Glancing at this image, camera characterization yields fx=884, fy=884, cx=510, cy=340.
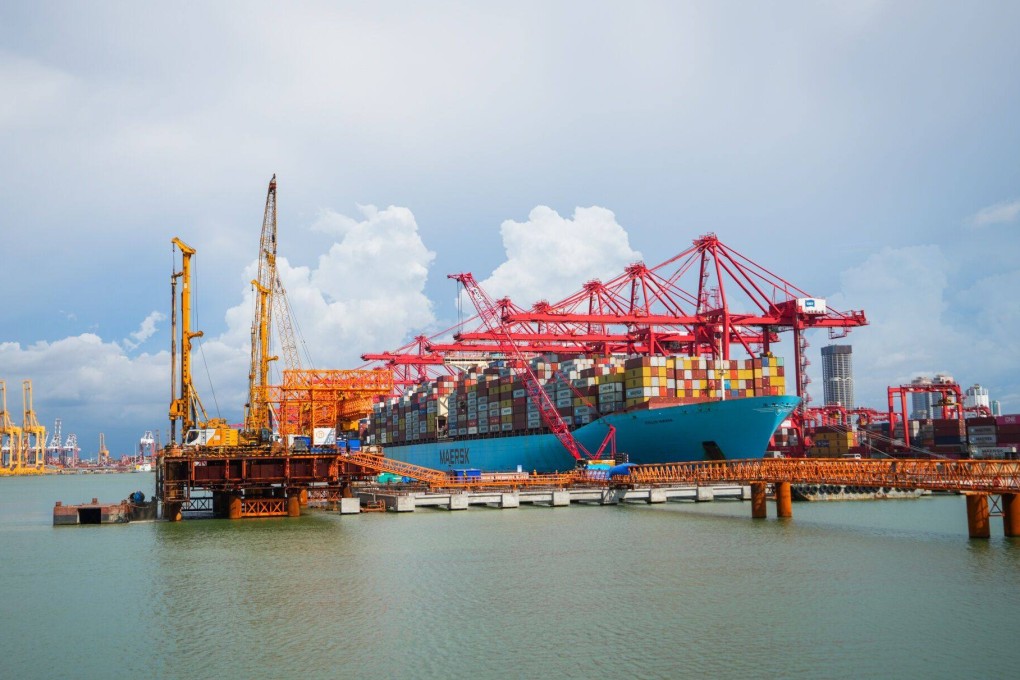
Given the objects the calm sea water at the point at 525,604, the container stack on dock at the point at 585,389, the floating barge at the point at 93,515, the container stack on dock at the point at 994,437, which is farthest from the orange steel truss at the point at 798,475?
the container stack on dock at the point at 994,437

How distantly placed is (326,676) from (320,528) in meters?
30.4

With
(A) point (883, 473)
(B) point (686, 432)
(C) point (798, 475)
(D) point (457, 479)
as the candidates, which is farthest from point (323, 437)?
(A) point (883, 473)

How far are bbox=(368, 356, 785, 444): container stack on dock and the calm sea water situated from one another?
36975 mm

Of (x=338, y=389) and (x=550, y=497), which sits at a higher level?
(x=338, y=389)

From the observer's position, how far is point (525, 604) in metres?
27.4

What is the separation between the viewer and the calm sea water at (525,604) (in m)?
21.3

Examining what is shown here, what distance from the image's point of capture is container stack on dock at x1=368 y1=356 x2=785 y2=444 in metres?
83.2

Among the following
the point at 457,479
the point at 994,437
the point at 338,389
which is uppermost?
the point at 338,389

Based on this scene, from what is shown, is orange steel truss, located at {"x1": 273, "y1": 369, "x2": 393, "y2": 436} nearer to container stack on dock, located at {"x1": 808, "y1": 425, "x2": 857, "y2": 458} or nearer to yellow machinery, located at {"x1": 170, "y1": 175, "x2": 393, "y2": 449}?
yellow machinery, located at {"x1": 170, "y1": 175, "x2": 393, "y2": 449}

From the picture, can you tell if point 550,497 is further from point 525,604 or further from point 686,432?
point 525,604

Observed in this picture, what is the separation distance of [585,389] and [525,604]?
63.6m

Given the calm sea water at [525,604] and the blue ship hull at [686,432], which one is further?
the blue ship hull at [686,432]

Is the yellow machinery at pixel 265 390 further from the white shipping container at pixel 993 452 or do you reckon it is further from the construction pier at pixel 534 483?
Answer: the white shipping container at pixel 993 452

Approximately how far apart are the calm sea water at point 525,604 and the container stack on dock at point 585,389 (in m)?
37.0
